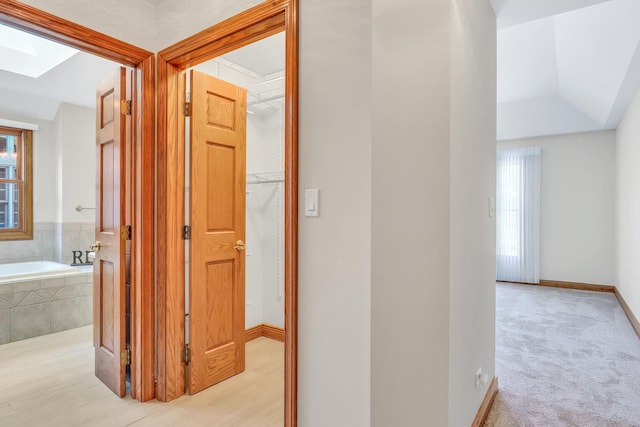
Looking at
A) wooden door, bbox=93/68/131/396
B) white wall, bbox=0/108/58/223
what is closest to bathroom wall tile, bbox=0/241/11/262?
→ white wall, bbox=0/108/58/223

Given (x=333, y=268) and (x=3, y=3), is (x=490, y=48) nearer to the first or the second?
(x=333, y=268)

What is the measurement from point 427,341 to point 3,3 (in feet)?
7.80

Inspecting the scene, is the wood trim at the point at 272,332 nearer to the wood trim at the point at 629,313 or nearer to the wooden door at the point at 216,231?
the wooden door at the point at 216,231

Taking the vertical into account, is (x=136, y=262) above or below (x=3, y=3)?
below

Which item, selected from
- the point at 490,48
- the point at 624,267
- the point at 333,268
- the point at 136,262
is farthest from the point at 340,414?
the point at 624,267

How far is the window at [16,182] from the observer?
4.29 metres

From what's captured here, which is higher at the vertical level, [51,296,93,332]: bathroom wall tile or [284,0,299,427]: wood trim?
[284,0,299,427]: wood trim

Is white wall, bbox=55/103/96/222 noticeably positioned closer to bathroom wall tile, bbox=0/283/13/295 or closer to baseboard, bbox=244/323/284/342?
bathroom wall tile, bbox=0/283/13/295

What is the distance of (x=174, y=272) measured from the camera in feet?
7.16

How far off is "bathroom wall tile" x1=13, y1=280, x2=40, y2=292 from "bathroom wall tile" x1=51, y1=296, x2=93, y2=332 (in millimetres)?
242

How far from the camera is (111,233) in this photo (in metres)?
2.29

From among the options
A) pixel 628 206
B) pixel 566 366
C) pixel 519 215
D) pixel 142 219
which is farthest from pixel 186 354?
pixel 519 215

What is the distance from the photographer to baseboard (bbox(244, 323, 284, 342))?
330cm

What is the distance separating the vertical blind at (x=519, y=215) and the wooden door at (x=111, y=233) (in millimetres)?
5842
